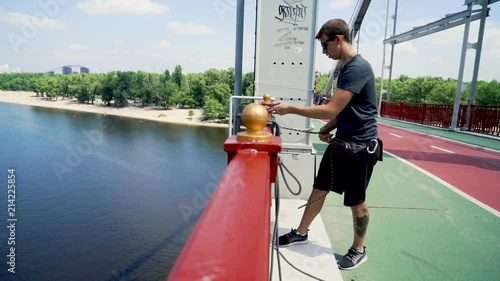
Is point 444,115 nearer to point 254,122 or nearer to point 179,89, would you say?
point 254,122

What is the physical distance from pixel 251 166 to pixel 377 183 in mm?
4056

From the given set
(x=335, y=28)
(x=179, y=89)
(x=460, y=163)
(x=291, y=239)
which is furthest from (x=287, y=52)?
(x=179, y=89)

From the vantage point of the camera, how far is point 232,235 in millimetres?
636

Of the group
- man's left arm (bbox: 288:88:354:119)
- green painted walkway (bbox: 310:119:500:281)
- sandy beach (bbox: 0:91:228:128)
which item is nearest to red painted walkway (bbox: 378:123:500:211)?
green painted walkway (bbox: 310:119:500:281)

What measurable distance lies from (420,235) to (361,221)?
1053mm

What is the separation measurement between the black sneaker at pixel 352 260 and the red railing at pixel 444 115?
10959mm

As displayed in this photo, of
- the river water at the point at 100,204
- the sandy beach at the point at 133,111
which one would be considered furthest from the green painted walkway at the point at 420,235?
the sandy beach at the point at 133,111

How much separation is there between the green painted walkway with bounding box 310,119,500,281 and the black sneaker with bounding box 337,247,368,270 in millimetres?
42

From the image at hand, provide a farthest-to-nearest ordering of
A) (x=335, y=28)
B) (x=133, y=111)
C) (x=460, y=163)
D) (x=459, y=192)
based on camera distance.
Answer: (x=133, y=111) → (x=460, y=163) → (x=459, y=192) → (x=335, y=28)

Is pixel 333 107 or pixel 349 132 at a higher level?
pixel 333 107

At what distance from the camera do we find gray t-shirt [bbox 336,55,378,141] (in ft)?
6.66

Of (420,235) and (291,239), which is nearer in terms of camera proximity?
(291,239)

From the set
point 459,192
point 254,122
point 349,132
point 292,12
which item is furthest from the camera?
point 459,192

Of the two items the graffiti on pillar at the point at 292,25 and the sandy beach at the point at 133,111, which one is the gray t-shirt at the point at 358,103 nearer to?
the graffiti on pillar at the point at 292,25
